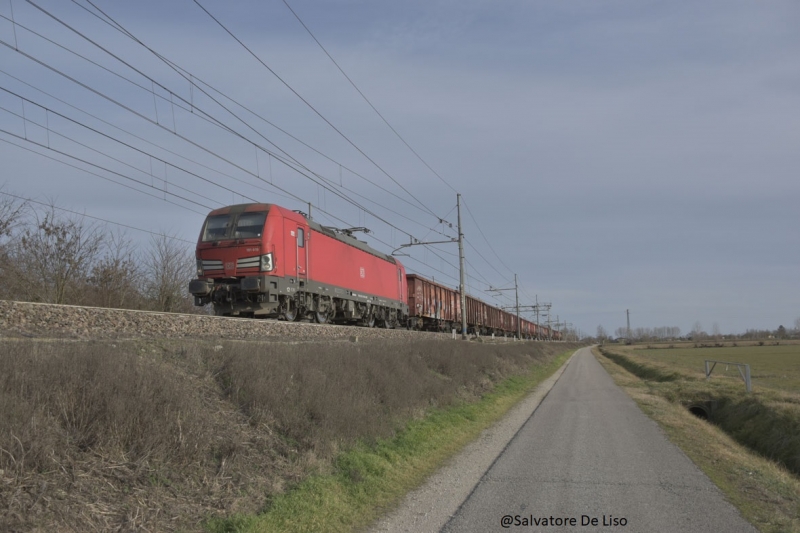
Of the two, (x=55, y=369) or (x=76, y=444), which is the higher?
(x=55, y=369)

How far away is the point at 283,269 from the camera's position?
1702cm

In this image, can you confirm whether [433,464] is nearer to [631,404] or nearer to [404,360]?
[404,360]

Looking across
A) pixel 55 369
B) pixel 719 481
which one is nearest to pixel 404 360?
pixel 719 481

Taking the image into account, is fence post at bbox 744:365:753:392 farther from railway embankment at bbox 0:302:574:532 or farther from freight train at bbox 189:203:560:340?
railway embankment at bbox 0:302:574:532

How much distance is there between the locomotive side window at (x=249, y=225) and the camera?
1661 centimetres

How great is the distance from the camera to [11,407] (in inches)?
193

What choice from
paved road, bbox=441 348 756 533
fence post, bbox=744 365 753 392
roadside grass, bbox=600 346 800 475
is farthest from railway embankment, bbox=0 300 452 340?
fence post, bbox=744 365 753 392

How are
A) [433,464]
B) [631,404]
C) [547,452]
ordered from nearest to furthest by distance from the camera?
1. [433,464]
2. [547,452]
3. [631,404]

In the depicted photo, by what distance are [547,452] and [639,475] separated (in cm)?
198

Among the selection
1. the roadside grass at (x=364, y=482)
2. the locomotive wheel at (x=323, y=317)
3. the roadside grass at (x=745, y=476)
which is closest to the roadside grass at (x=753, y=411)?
the roadside grass at (x=745, y=476)

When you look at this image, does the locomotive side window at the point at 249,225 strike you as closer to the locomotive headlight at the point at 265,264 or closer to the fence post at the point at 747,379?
the locomotive headlight at the point at 265,264

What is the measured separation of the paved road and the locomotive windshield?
9.39 meters

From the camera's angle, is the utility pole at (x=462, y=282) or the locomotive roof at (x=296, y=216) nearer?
the locomotive roof at (x=296, y=216)

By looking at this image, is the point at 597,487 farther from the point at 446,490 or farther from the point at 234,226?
the point at 234,226
